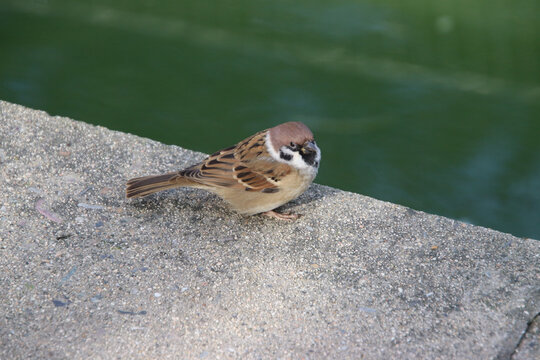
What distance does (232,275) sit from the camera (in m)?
2.88

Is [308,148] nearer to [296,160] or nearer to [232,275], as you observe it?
[296,160]

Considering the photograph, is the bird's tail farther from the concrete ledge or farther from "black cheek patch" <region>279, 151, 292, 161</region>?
"black cheek patch" <region>279, 151, 292, 161</region>

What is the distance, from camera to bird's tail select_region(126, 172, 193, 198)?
322 centimetres

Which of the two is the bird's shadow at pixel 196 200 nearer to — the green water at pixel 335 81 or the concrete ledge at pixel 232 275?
the concrete ledge at pixel 232 275

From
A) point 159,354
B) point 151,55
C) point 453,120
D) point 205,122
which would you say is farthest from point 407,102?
point 159,354

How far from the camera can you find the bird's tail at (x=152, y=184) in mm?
3219

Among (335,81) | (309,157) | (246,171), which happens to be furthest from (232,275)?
(335,81)

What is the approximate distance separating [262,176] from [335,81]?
9.58 feet

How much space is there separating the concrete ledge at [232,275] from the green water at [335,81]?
2005 mm

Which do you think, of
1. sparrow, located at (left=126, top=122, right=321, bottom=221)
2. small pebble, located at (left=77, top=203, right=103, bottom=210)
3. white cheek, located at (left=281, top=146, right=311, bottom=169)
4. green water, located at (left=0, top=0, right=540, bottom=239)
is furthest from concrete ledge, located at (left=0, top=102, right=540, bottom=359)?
green water, located at (left=0, top=0, right=540, bottom=239)

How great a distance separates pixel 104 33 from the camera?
250 inches

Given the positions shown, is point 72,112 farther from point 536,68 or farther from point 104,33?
point 536,68

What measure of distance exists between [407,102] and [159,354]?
3.84m

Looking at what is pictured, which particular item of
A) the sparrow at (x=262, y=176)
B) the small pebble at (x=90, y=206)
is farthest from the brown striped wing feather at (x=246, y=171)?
the small pebble at (x=90, y=206)
